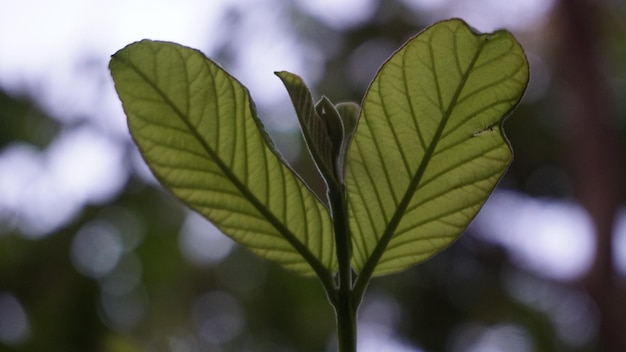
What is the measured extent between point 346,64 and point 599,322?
1.55 m

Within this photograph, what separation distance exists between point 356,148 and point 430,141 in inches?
1.8

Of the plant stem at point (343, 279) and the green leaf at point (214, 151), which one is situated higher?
the green leaf at point (214, 151)

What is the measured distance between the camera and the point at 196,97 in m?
0.45

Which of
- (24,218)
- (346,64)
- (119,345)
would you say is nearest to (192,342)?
(24,218)

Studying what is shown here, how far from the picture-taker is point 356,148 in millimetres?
454

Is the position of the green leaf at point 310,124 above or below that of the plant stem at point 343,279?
above

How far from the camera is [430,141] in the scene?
0.45 m

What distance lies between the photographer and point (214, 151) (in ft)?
1.50

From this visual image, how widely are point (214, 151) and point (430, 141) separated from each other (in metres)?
0.13

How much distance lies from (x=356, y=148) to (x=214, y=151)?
88mm

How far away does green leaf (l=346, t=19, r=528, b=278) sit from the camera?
44cm

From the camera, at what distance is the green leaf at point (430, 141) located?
0.44 metres

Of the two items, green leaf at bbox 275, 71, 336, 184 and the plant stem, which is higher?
green leaf at bbox 275, 71, 336, 184

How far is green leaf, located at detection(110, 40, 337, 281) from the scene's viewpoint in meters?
0.45
